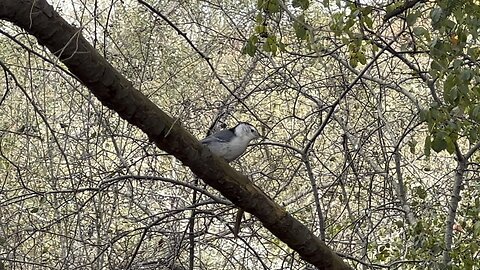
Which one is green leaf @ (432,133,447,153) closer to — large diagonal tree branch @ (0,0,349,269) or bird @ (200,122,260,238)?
large diagonal tree branch @ (0,0,349,269)

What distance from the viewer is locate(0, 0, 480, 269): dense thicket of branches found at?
260cm

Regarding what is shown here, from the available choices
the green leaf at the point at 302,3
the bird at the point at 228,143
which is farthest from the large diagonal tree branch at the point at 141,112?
the green leaf at the point at 302,3

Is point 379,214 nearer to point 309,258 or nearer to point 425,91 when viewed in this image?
point 425,91

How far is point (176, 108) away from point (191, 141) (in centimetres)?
191

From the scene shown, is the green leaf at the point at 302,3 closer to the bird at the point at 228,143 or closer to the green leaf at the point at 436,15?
the green leaf at the point at 436,15

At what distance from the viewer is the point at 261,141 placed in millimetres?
3232

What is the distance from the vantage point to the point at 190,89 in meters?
4.50

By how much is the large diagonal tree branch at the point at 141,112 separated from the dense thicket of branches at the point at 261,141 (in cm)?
13

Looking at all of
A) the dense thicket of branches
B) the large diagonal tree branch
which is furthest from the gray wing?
the large diagonal tree branch

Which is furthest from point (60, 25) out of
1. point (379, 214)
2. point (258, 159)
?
point (379, 214)

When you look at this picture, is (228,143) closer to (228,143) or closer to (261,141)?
(228,143)

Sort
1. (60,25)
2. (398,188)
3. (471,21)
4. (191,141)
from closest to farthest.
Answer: (60,25)
(471,21)
(191,141)
(398,188)

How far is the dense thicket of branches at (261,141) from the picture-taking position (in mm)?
2596

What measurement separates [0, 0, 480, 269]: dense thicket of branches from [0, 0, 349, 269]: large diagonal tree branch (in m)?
0.13
